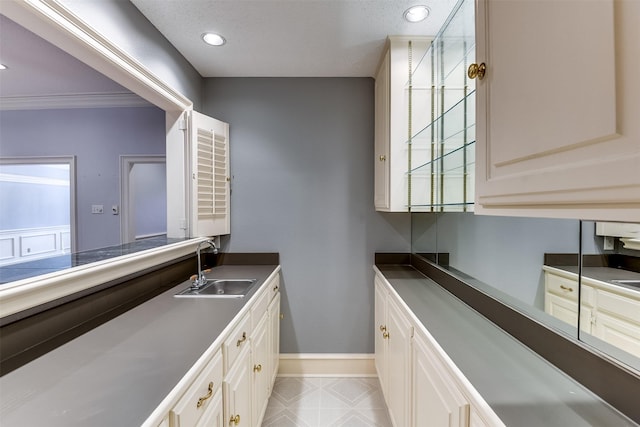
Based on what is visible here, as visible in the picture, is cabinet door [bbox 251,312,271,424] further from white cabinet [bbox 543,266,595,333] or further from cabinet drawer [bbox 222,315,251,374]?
white cabinet [bbox 543,266,595,333]

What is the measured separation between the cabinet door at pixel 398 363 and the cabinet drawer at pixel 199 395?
2.86 feet

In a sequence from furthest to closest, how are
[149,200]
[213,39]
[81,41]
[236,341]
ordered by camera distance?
[149,200] < [213,39] < [236,341] < [81,41]

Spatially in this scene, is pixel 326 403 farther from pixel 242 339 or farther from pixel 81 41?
pixel 81 41

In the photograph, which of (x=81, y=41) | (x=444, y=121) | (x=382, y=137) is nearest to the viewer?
(x=81, y=41)

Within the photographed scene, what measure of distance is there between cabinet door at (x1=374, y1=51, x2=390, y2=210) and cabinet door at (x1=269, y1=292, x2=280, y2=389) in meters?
1.14

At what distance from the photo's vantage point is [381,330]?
215 centimetres

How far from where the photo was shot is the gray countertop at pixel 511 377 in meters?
0.69

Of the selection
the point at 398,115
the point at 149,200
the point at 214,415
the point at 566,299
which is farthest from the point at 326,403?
the point at 149,200

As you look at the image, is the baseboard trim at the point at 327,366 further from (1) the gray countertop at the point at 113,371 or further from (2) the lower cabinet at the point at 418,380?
(1) the gray countertop at the point at 113,371

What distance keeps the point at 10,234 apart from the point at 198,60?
4.29 meters

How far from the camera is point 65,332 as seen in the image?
117 centimetres

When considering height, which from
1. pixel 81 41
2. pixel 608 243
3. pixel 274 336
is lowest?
pixel 274 336

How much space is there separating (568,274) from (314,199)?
72.7 inches

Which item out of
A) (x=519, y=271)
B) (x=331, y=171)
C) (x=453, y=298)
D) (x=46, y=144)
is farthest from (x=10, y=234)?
(x=519, y=271)
